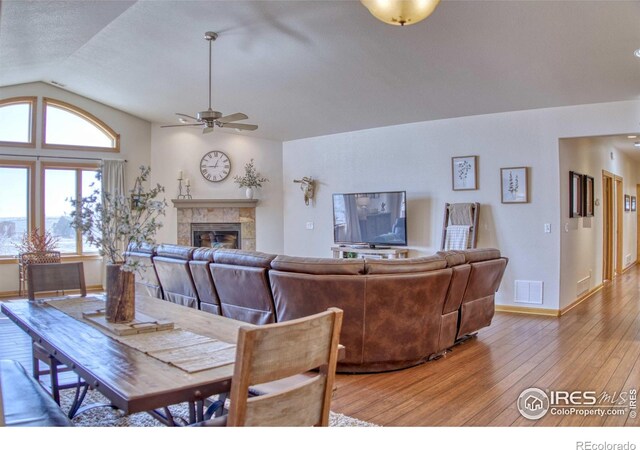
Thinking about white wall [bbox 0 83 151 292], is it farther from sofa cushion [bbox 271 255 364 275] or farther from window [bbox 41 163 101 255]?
sofa cushion [bbox 271 255 364 275]

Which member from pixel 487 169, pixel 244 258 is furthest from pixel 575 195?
pixel 244 258

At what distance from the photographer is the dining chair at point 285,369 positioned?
4.05ft

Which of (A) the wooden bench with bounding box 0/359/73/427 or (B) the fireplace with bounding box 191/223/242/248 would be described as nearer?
(A) the wooden bench with bounding box 0/359/73/427

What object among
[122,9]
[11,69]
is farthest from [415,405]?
[11,69]

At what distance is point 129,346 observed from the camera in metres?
1.88

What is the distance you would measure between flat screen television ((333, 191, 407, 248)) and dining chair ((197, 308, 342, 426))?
18.0ft

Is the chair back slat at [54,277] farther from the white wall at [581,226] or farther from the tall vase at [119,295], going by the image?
the white wall at [581,226]

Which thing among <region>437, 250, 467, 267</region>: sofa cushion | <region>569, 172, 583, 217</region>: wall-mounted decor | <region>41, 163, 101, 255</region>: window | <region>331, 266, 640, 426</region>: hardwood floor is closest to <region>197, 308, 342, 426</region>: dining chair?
<region>331, 266, 640, 426</region>: hardwood floor

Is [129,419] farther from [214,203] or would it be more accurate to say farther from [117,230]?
[214,203]

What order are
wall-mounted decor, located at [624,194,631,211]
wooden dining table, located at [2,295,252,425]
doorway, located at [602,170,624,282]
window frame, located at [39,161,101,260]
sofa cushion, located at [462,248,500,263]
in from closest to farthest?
1. wooden dining table, located at [2,295,252,425]
2. sofa cushion, located at [462,248,500,263]
3. window frame, located at [39,161,101,260]
4. doorway, located at [602,170,624,282]
5. wall-mounted decor, located at [624,194,631,211]

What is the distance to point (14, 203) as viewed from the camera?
24.1ft

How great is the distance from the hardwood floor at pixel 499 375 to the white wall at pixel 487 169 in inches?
38.8

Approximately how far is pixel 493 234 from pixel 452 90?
1963 millimetres

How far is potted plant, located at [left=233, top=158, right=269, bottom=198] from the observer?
→ 332 inches
